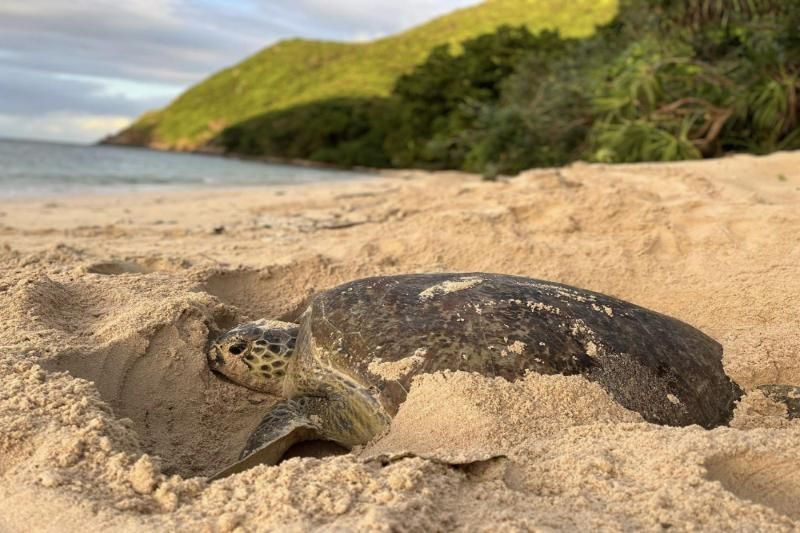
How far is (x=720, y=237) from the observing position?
11.4ft

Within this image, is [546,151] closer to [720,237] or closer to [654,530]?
[720,237]

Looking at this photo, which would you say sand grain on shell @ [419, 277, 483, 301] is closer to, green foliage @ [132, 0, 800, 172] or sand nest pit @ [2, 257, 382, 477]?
sand nest pit @ [2, 257, 382, 477]

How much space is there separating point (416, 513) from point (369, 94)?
44082 mm

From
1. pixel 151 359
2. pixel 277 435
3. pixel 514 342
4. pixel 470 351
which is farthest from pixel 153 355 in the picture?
pixel 514 342

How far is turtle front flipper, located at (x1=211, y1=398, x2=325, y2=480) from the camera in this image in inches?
68.9

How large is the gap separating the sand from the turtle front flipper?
0.19 metres

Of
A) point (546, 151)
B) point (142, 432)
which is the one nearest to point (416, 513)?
point (142, 432)

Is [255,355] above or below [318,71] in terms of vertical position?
below

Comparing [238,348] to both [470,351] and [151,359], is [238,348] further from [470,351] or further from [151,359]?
[470,351]

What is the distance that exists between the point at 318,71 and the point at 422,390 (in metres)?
56.9

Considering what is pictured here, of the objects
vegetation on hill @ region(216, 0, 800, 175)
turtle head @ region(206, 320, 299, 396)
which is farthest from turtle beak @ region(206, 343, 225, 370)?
vegetation on hill @ region(216, 0, 800, 175)

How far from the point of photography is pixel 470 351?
1.96 m

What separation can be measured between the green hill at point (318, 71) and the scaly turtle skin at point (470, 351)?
39635mm

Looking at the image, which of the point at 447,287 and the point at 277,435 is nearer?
the point at 277,435
